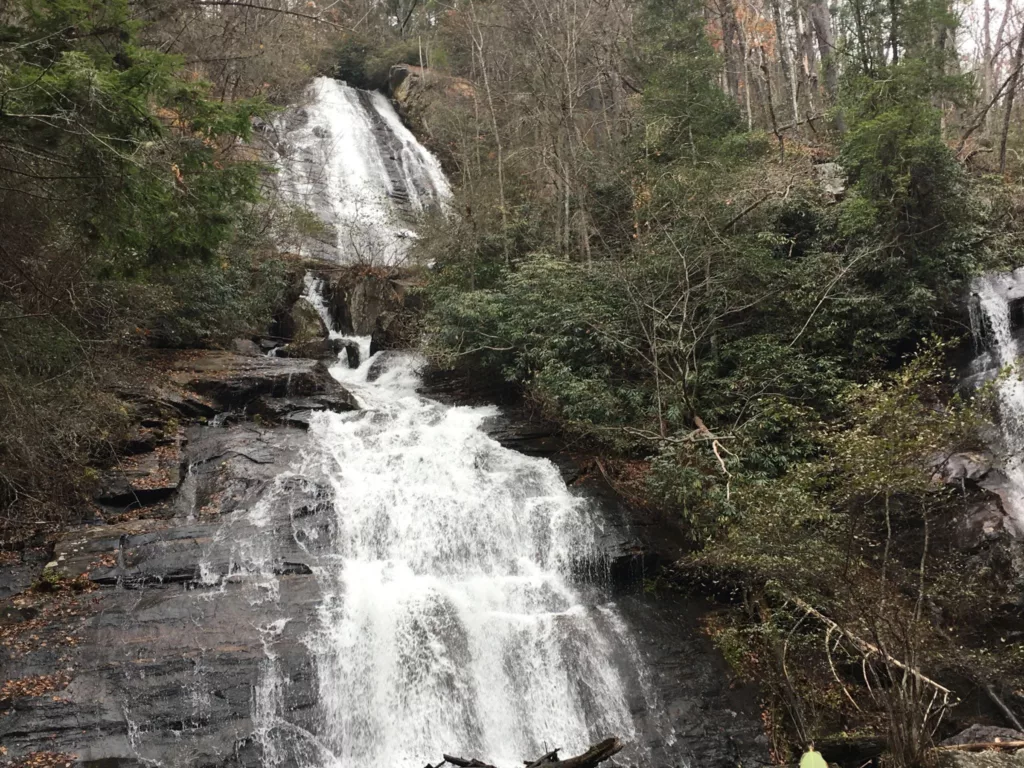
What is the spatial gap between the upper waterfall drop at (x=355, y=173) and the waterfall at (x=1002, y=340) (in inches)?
549

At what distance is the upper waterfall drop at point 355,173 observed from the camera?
22219mm

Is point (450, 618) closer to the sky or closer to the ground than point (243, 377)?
closer to the ground

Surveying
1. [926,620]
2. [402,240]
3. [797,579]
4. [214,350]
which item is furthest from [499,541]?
[402,240]

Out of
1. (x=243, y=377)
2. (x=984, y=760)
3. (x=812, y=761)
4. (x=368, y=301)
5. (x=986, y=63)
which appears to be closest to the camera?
(x=812, y=761)

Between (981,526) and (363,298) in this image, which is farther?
(363,298)

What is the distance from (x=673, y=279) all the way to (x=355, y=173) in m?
17.3

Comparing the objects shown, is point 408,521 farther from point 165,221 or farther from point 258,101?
point 258,101

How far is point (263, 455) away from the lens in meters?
11.7

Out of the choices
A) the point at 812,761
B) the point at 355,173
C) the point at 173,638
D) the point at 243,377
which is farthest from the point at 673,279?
the point at 355,173

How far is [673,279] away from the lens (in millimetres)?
13305

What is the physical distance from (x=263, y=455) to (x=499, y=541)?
14.4 feet

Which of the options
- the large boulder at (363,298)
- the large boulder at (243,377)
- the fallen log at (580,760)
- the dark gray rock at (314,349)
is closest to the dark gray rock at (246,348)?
the dark gray rock at (314,349)

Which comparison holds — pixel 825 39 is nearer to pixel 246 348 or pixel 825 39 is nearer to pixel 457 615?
pixel 246 348

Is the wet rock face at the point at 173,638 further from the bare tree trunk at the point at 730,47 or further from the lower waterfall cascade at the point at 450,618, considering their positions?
the bare tree trunk at the point at 730,47
